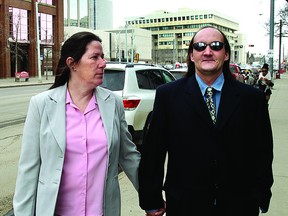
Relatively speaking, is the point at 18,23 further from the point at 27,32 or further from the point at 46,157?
the point at 46,157

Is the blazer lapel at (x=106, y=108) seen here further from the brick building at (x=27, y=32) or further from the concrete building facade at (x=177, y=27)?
the concrete building facade at (x=177, y=27)

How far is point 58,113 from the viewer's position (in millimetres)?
2340

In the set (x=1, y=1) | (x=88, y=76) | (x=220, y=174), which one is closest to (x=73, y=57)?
(x=88, y=76)

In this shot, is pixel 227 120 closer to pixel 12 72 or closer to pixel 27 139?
pixel 27 139

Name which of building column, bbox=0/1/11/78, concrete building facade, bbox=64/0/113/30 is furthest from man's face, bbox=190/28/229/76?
concrete building facade, bbox=64/0/113/30

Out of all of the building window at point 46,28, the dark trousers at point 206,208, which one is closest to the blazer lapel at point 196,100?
the dark trousers at point 206,208

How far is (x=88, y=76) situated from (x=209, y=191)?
1.05 meters

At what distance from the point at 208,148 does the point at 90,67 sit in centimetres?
91

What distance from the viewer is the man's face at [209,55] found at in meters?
2.41

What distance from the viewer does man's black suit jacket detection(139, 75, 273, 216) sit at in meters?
2.30

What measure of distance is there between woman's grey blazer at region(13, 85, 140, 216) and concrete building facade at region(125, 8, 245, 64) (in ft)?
390

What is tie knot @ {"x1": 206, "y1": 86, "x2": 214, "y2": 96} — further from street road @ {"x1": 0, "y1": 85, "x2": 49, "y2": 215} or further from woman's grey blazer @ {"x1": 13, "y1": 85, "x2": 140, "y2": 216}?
street road @ {"x1": 0, "y1": 85, "x2": 49, "y2": 215}

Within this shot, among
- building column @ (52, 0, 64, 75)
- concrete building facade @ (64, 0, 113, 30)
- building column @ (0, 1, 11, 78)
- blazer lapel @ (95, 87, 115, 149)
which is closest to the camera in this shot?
blazer lapel @ (95, 87, 115, 149)

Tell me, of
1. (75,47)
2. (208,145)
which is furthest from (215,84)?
(75,47)
